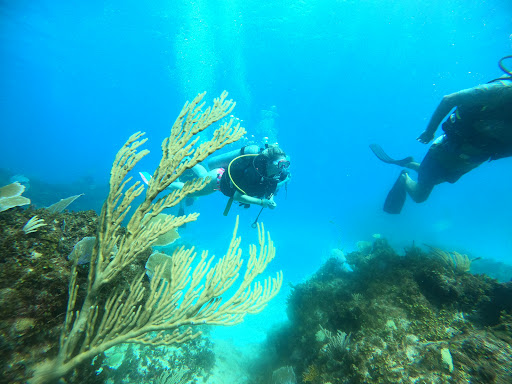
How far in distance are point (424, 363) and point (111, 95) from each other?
114m

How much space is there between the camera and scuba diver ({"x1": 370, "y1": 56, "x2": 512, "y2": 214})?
4.85 meters

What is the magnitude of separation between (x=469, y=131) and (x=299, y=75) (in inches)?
2027

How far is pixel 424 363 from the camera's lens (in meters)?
3.07

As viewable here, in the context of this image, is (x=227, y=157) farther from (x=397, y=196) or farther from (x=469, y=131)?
(x=469, y=131)

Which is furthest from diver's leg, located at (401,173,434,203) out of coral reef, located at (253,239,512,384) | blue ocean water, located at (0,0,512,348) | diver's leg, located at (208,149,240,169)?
blue ocean water, located at (0,0,512,348)

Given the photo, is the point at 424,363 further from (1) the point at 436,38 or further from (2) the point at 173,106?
(2) the point at 173,106

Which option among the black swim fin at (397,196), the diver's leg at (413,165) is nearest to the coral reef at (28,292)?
the black swim fin at (397,196)

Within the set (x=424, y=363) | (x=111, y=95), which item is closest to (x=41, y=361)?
(x=424, y=363)

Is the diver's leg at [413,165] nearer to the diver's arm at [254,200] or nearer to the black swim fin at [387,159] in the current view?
the black swim fin at [387,159]

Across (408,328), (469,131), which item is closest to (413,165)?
(469,131)

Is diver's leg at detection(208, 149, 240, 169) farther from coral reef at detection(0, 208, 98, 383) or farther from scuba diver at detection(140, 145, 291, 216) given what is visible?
coral reef at detection(0, 208, 98, 383)

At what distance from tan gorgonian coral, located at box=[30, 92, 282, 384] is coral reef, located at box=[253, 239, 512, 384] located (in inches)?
101

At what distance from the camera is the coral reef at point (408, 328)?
9.68 ft

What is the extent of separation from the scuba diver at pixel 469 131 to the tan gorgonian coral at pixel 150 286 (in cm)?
630
